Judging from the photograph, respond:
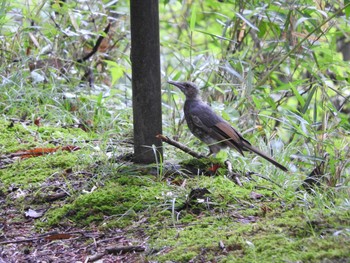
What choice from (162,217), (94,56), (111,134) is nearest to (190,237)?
(162,217)

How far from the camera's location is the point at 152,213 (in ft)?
12.3

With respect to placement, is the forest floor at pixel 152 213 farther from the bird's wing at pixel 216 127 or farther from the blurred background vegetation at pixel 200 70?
the blurred background vegetation at pixel 200 70

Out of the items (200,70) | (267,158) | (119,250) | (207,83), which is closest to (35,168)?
(119,250)

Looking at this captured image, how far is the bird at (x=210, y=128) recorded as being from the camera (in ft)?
17.3

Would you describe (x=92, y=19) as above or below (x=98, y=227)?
above

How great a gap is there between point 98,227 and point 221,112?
2439 millimetres

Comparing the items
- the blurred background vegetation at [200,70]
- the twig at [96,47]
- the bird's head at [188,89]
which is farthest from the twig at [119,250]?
the twig at [96,47]

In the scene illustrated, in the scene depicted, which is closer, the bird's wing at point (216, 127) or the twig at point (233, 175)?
the twig at point (233, 175)

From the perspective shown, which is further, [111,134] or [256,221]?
[111,134]

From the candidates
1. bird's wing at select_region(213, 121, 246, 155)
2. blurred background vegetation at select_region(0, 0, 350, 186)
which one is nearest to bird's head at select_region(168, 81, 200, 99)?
blurred background vegetation at select_region(0, 0, 350, 186)

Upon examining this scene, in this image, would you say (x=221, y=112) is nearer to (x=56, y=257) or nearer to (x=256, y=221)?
(x=256, y=221)

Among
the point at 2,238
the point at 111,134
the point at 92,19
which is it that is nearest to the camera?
the point at 2,238

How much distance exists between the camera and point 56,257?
341cm

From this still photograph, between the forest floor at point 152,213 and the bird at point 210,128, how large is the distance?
1.56 feet
